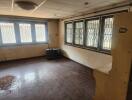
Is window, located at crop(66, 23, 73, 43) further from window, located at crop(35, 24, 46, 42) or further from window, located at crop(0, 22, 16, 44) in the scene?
window, located at crop(0, 22, 16, 44)

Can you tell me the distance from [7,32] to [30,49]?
138 centimetres

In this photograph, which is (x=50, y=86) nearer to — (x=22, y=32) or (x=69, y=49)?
(x=69, y=49)

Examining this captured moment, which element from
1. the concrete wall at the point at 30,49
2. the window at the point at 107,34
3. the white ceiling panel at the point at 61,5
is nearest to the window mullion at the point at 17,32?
the concrete wall at the point at 30,49

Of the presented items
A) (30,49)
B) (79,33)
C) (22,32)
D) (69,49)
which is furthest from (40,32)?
(79,33)

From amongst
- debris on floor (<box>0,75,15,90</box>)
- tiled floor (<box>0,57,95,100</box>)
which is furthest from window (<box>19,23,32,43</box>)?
debris on floor (<box>0,75,15,90</box>)

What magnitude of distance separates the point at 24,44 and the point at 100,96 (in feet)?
15.2

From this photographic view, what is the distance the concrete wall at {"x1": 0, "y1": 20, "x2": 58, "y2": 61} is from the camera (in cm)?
482

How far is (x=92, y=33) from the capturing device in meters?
3.72

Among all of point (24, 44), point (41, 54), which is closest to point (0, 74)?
point (24, 44)

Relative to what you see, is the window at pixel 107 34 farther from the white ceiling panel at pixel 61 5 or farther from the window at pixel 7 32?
the window at pixel 7 32

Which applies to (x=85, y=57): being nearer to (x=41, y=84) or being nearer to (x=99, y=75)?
(x=41, y=84)

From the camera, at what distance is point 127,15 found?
3.93ft

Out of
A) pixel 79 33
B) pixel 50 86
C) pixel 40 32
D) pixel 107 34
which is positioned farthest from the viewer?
pixel 40 32

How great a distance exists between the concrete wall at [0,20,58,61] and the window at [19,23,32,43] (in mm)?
381
